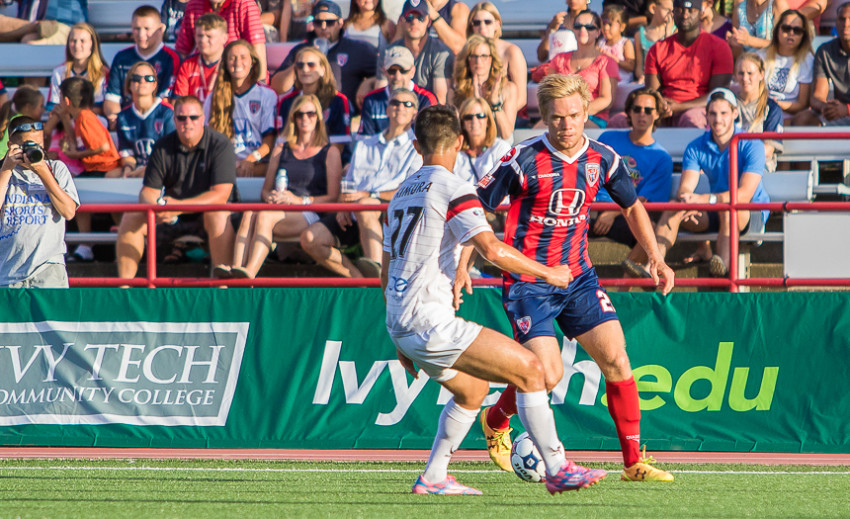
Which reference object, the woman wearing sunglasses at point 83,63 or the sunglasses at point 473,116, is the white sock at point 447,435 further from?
the woman wearing sunglasses at point 83,63

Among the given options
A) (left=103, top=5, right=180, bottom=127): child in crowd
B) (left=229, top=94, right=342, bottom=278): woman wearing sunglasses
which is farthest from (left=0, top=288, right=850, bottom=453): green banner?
(left=103, top=5, right=180, bottom=127): child in crowd

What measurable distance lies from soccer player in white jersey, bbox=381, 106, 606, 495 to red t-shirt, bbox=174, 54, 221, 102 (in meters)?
6.67

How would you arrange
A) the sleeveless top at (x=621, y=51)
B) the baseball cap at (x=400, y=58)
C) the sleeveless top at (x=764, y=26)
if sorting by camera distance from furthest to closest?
the sleeveless top at (x=621, y=51) → the sleeveless top at (x=764, y=26) → the baseball cap at (x=400, y=58)

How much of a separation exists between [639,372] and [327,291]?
2494 mm

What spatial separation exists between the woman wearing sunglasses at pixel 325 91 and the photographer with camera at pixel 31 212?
2849mm

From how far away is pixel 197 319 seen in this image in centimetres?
870

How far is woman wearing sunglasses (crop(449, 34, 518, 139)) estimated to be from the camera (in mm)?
10359

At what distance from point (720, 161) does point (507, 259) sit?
16.3 feet

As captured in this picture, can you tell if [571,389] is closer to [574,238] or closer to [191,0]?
[574,238]

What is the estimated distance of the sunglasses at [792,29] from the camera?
10945mm

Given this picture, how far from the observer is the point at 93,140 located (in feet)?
37.4

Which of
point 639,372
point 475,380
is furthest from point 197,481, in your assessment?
point 639,372

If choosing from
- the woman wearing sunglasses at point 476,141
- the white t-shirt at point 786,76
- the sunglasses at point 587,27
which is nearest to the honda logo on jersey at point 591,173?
the woman wearing sunglasses at point 476,141

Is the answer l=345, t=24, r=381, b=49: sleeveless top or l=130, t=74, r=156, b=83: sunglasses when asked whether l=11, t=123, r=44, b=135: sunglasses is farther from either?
l=345, t=24, r=381, b=49: sleeveless top
